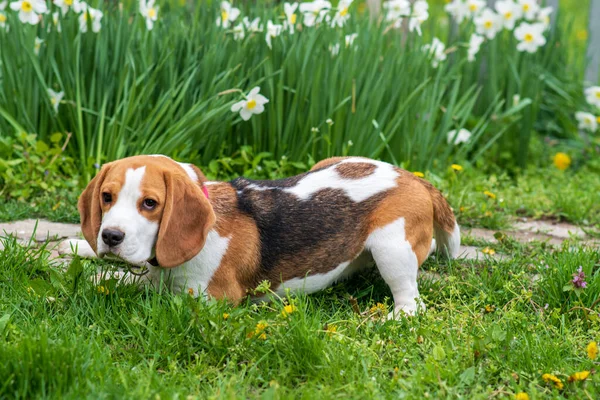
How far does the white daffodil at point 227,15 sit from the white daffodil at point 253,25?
69mm

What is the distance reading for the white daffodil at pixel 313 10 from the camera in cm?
518

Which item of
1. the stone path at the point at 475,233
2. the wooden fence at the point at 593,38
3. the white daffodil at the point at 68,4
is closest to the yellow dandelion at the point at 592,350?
the stone path at the point at 475,233

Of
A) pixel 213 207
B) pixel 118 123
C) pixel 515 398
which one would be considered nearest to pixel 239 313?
pixel 213 207

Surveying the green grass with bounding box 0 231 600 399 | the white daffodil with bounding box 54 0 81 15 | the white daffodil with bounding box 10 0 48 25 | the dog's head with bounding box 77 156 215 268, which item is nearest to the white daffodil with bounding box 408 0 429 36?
the white daffodil with bounding box 54 0 81 15

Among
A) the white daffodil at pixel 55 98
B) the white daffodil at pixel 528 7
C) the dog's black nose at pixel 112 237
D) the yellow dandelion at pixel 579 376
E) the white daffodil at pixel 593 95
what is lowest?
the white daffodil at pixel 593 95

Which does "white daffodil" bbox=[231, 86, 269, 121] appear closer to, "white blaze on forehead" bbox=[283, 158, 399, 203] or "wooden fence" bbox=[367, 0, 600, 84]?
"white blaze on forehead" bbox=[283, 158, 399, 203]

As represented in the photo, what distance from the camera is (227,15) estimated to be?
518cm

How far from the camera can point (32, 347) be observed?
2.58m

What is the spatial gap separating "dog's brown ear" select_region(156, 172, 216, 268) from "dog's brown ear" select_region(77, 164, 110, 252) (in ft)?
0.85

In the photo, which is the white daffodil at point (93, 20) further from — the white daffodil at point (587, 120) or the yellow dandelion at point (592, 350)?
the white daffodil at point (587, 120)

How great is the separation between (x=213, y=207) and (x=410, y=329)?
913 millimetres

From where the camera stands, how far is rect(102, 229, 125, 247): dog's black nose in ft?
9.61

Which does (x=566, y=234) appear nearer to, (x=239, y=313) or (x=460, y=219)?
(x=460, y=219)

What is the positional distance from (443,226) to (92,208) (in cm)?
159
